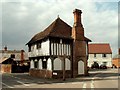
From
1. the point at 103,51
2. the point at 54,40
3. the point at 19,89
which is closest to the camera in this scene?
the point at 19,89

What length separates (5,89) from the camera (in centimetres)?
1980

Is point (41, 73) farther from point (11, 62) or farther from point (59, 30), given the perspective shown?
point (11, 62)

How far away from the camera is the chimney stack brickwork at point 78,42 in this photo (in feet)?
116

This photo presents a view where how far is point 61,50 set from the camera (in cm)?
3406

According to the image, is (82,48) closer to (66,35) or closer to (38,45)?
(66,35)

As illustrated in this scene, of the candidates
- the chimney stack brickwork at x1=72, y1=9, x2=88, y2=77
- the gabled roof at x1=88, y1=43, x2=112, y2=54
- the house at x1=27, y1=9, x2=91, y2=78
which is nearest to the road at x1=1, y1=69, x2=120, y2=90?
the house at x1=27, y1=9, x2=91, y2=78

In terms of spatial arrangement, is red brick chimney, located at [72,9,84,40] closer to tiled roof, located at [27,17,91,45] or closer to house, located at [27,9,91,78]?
house, located at [27,9,91,78]

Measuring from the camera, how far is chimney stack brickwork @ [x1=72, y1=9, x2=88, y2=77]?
35.2 metres

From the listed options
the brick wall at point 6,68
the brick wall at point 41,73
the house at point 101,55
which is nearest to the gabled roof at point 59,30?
the brick wall at point 41,73

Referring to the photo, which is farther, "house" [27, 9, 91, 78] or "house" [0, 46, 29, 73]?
"house" [0, 46, 29, 73]

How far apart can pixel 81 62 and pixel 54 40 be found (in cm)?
557

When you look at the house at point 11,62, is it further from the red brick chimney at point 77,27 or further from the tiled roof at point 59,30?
the red brick chimney at point 77,27

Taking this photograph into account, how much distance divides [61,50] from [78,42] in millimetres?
3235

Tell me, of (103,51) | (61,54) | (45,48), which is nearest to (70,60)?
(61,54)
